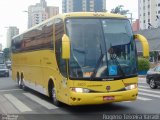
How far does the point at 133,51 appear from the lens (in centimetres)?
1268

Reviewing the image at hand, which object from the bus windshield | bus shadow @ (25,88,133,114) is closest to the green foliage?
bus shadow @ (25,88,133,114)

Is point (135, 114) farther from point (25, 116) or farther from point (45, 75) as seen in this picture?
point (45, 75)

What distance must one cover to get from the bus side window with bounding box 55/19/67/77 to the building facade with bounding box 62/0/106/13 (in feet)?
124

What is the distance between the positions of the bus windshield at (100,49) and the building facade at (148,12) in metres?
145

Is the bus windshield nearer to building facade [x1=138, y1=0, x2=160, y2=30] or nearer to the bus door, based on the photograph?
the bus door

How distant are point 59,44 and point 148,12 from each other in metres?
152

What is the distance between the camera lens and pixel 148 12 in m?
161

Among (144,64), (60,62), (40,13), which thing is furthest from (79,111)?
(40,13)

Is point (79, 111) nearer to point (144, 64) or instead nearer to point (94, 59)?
point (94, 59)

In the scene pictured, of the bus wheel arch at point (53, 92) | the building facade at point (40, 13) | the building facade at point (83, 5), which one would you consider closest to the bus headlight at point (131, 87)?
the bus wheel arch at point (53, 92)

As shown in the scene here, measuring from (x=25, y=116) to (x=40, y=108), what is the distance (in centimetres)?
188

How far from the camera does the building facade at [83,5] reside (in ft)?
170

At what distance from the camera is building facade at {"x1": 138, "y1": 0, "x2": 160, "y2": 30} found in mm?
156887

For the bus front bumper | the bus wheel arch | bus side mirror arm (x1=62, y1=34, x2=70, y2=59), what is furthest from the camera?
the bus wheel arch
